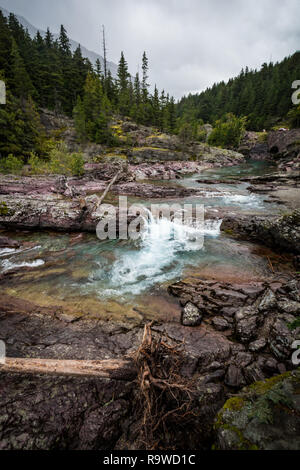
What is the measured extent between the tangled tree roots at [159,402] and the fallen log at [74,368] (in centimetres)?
29

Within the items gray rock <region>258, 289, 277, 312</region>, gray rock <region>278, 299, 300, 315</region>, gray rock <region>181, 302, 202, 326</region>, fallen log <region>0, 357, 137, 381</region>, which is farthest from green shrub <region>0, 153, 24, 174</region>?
gray rock <region>278, 299, 300, 315</region>

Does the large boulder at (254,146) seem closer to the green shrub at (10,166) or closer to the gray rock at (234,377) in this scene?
the green shrub at (10,166)

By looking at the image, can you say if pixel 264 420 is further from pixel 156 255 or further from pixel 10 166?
pixel 10 166

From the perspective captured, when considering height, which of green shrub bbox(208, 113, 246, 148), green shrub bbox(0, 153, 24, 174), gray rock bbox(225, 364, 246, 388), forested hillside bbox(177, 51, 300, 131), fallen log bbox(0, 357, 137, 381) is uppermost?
forested hillside bbox(177, 51, 300, 131)

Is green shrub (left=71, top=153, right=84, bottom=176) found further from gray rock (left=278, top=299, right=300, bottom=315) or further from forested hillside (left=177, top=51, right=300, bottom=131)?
forested hillside (left=177, top=51, right=300, bottom=131)

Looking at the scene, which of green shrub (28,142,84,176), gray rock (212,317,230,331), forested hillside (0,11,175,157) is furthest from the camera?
forested hillside (0,11,175,157)

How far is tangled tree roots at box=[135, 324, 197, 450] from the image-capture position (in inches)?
106

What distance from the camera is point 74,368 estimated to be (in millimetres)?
3158

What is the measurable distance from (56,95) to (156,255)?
63.2 meters

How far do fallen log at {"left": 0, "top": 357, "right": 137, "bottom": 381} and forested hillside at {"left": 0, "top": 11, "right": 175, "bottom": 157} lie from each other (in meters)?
35.1

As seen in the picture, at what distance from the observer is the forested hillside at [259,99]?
72.9 m

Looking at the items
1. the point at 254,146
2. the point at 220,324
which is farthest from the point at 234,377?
the point at 254,146

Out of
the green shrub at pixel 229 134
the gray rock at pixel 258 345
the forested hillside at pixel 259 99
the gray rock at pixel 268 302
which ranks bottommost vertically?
the gray rock at pixel 258 345

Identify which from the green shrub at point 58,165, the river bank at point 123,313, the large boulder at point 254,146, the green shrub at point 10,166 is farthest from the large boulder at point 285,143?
the green shrub at point 10,166
